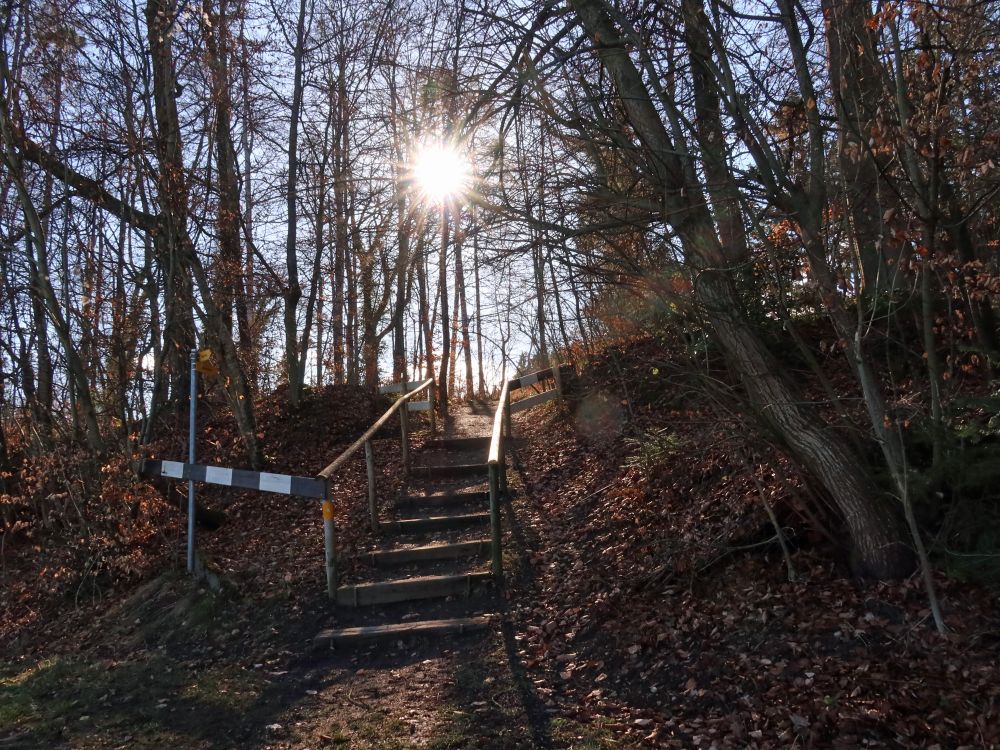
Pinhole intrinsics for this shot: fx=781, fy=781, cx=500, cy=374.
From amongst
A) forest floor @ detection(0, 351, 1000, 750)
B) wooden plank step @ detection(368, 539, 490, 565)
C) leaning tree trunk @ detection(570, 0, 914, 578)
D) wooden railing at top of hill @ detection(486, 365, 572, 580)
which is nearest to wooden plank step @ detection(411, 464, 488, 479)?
wooden railing at top of hill @ detection(486, 365, 572, 580)

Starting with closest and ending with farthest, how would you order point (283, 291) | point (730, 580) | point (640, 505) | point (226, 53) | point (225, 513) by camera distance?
point (730, 580) → point (640, 505) → point (225, 513) → point (226, 53) → point (283, 291)

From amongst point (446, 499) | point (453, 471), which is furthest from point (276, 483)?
point (453, 471)

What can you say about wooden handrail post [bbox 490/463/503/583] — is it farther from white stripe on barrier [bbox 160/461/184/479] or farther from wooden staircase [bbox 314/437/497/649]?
white stripe on barrier [bbox 160/461/184/479]

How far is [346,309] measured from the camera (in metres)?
21.7

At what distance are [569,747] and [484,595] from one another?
8.67 ft

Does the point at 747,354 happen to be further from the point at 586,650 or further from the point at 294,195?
the point at 294,195

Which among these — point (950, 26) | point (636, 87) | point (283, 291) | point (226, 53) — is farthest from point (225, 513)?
point (950, 26)

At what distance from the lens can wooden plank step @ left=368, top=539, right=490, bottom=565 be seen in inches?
306

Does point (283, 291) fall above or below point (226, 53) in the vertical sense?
below

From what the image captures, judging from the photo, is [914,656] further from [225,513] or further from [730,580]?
[225,513]

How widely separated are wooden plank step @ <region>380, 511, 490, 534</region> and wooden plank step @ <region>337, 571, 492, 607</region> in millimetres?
1447

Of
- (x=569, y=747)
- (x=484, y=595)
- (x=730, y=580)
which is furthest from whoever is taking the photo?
(x=484, y=595)

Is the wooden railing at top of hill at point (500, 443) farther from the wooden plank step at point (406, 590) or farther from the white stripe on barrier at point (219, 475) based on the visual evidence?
the white stripe on barrier at point (219, 475)

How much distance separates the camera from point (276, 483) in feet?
24.7
